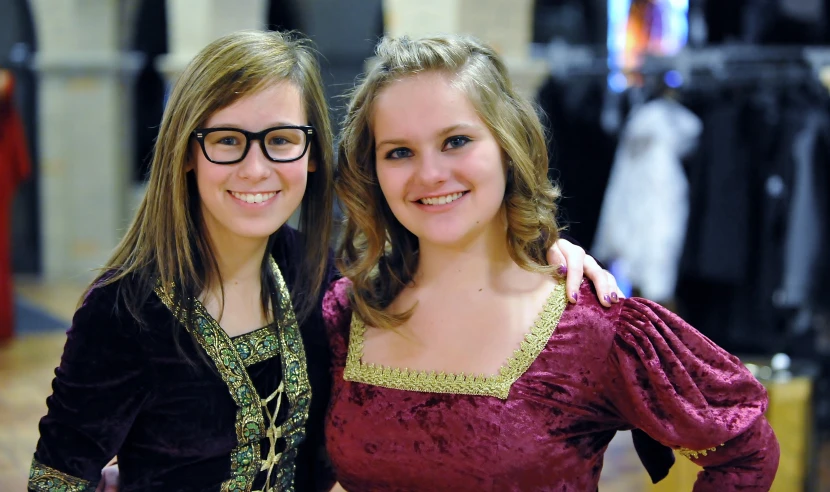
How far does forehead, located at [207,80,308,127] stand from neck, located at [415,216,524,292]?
35cm

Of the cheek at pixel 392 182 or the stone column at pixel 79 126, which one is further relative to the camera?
the stone column at pixel 79 126

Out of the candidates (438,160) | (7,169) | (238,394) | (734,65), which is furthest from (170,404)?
(7,169)

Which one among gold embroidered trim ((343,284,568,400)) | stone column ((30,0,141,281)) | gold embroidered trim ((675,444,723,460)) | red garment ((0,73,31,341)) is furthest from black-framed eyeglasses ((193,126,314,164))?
stone column ((30,0,141,281))

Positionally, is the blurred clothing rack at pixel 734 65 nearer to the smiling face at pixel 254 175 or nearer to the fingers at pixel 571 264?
the fingers at pixel 571 264

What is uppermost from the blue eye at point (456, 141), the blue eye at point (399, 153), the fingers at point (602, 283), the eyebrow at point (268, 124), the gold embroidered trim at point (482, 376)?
the eyebrow at point (268, 124)

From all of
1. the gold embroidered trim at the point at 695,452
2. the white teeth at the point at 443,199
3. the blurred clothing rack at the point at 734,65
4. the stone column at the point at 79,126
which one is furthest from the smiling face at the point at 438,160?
the stone column at the point at 79,126

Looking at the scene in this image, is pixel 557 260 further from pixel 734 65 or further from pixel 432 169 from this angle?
pixel 734 65

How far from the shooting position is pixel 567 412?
1543mm

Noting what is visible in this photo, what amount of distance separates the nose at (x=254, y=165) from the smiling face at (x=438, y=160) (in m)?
0.21

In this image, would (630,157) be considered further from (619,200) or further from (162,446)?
(162,446)

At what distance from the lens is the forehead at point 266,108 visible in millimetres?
1542

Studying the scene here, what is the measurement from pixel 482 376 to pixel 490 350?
0.17 feet

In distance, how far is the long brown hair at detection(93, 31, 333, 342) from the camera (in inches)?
60.6

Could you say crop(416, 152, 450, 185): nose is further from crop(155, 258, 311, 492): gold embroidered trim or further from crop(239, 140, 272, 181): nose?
crop(155, 258, 311, 492): gold embroidered trim
